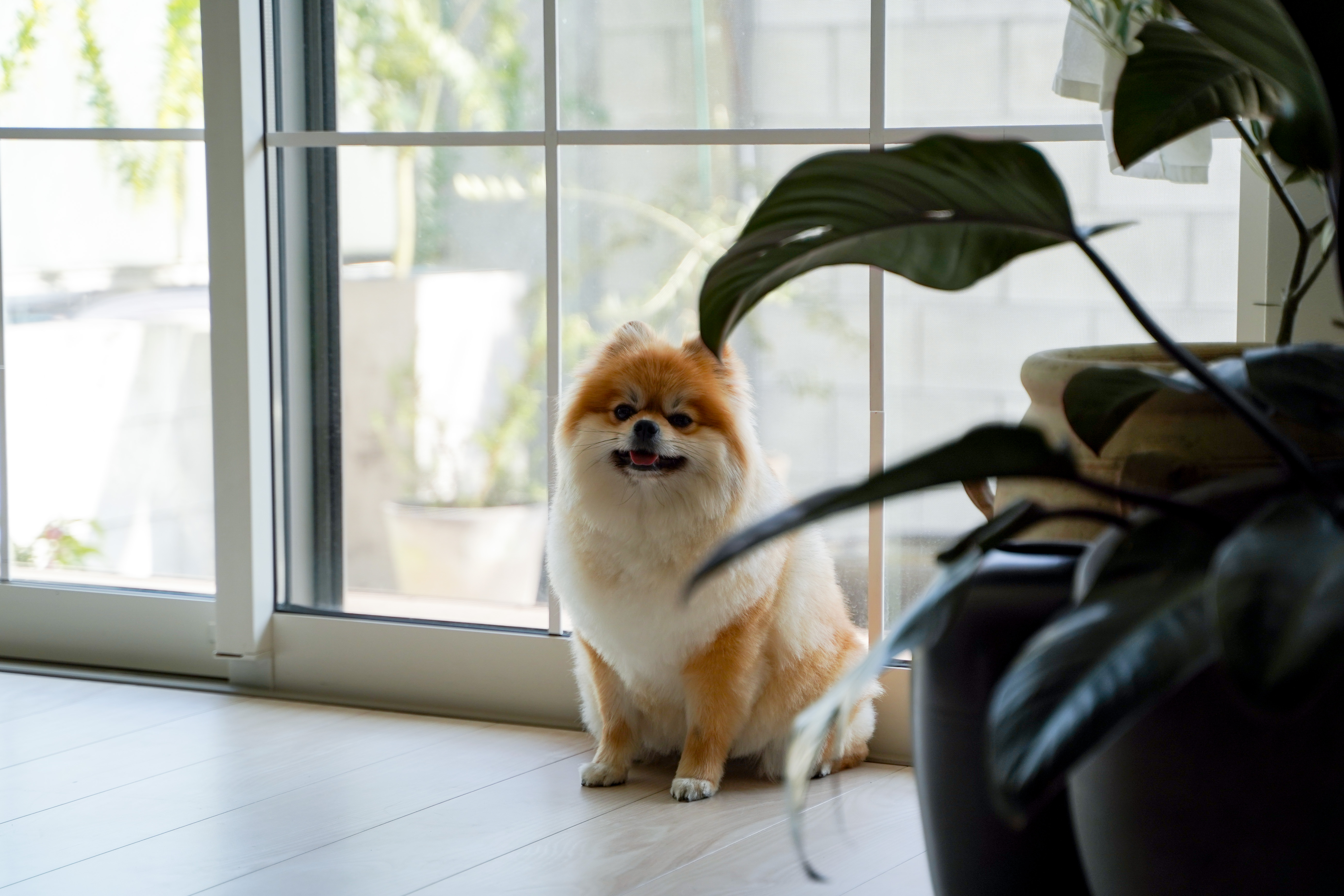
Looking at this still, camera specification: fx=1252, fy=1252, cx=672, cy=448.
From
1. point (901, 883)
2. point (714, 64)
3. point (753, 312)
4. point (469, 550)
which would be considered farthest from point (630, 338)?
point (901, 883)

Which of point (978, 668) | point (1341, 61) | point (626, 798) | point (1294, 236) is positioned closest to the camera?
point (1341, 61)

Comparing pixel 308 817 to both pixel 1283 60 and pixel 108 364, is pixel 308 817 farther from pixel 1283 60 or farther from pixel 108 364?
pixel 1283 60

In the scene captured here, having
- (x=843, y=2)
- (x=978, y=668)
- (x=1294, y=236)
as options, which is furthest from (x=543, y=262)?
(x=978, y=668)

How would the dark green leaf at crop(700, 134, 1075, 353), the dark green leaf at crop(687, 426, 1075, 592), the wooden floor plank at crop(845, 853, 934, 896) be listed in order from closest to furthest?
the dark green leaf at crop(687, 426, 1075, 592) < the dark green leaf at crop(700, 134, 1075, 353) < the wooden floor plank at crop(845, 853, 934, 896)

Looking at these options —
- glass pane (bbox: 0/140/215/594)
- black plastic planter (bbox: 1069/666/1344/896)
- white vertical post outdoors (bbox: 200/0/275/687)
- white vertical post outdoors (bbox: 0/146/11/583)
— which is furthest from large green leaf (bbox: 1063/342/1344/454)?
white vertical post outdoors (bbox: 0/146/11/583)

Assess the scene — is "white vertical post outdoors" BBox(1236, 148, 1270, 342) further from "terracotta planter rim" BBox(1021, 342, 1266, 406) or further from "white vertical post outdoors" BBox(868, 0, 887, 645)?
"white vertical post outdoors" BBox(868, 0, 887, 645)

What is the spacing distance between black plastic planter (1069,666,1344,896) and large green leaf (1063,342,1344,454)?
232mm

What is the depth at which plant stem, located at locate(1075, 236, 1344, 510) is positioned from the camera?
79 cm

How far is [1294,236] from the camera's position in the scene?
1710 mm

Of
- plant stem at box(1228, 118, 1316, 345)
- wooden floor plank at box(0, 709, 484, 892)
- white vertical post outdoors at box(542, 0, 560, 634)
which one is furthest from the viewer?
white vertical post outdoors at box(542, 0, 560, 634)

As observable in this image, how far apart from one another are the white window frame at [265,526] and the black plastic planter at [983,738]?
2.98ft

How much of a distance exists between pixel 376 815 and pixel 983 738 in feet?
3.26

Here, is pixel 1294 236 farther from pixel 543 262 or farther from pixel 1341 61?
pixel 543 262

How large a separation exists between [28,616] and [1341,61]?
2.44m
